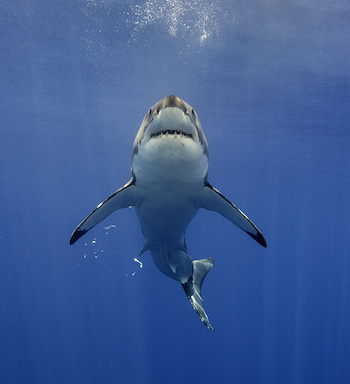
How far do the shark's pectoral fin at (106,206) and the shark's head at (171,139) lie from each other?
25.3 inches

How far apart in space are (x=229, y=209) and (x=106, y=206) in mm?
1843

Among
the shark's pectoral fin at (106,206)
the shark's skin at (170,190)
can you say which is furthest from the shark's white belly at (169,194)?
the shark's pectoral fin at (106,206)

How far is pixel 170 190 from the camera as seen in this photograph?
430 cm

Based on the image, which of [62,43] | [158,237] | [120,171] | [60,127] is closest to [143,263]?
[120,171]

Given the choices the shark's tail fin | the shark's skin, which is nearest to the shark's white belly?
the shark's skin

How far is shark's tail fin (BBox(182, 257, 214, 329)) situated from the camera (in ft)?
20.6

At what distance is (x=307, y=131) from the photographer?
61.3ft

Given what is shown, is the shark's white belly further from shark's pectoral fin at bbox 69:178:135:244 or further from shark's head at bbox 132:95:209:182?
shark's pectoral fin at bbox 69:178:135:244

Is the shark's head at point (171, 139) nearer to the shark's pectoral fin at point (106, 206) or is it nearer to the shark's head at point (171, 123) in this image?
the shark's head at point (171, 123)

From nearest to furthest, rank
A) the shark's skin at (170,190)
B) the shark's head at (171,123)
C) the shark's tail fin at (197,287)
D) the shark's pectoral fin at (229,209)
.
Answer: the shark's head at (171,123) → the shark's skin at (170,190) → the shark's pectoral fin at (229,209) → the shark's tail fin at (197,287)

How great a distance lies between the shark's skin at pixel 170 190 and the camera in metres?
3.21

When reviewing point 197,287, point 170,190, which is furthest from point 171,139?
point 197,287

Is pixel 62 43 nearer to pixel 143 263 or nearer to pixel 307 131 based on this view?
pixel 307 131

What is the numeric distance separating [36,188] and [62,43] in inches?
1119
